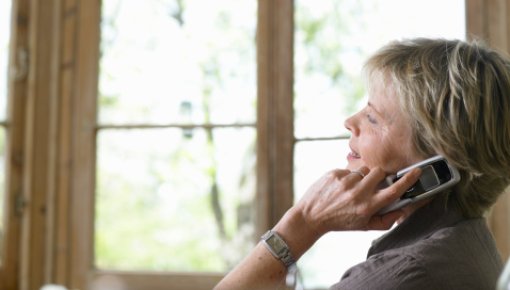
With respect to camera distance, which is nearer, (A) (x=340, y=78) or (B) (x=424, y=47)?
(B) (x=424, y=47)

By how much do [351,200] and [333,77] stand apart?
938 millimetres

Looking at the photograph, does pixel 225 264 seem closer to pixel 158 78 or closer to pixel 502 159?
pixel 158 78

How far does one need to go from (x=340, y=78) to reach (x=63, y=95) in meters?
0.95

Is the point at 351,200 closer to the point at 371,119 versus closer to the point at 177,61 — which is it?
the point at 371,119

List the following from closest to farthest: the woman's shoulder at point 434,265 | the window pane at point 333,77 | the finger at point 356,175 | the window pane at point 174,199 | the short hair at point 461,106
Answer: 1. the woman's shoulder at point 434,265
2. the short hair at point 461,106
3. the finger at point 356,175
4. the window pane at point 333,77
5. the window pane at point 174,199

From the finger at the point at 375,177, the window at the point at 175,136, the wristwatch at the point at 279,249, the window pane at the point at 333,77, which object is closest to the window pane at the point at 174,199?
the window at the point at 175,136


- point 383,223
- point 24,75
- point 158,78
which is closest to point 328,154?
point 158,78

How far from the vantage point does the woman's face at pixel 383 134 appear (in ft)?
4.75

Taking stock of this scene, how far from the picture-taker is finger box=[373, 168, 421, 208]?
1.38 metres

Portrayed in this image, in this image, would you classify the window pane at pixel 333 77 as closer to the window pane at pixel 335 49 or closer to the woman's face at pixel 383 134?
the window pane at pixel 335 49

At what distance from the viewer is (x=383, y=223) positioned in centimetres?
146

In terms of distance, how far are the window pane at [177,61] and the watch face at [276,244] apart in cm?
88

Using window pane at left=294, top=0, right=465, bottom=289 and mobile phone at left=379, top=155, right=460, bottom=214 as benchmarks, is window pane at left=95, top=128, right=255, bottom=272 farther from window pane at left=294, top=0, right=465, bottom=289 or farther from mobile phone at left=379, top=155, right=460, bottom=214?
mobile phone at left=379, top=155, right=460, bottom=214

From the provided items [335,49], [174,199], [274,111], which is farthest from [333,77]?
[174,199]
